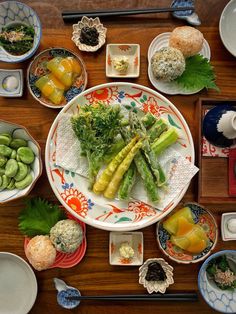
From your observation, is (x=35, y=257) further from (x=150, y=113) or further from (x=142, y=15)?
(x=142, y=15)

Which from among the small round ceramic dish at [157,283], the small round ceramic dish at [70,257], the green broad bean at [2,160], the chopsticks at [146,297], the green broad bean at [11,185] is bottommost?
the chopsticks at [146,297]

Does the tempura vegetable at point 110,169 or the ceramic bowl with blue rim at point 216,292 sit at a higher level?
the tempura vegetable at point 110,169

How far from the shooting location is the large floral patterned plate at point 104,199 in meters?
2.34

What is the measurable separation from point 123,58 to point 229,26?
691 millimetres

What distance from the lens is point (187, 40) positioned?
2.37 meters

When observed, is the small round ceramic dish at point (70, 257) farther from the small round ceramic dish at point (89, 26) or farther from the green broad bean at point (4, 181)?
the small round ceramic dish at point (89, 26)

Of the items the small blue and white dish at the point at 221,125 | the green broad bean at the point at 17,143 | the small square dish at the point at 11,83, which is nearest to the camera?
the small blue and white dish at the point at 221,125

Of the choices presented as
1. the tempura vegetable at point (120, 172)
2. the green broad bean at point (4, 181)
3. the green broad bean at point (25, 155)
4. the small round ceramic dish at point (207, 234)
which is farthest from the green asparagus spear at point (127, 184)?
the green broad bean at point (4, 181)

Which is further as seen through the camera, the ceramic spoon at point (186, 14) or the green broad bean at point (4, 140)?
the ceramic spoon at point (186, 14)

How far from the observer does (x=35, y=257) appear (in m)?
2.30

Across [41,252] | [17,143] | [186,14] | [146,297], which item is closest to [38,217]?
[41,252]

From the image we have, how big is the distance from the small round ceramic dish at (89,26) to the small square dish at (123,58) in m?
0.07

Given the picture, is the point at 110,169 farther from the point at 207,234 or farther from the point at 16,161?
the point at 207,234

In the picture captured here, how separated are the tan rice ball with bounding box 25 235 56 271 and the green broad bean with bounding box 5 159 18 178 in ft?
1.29
